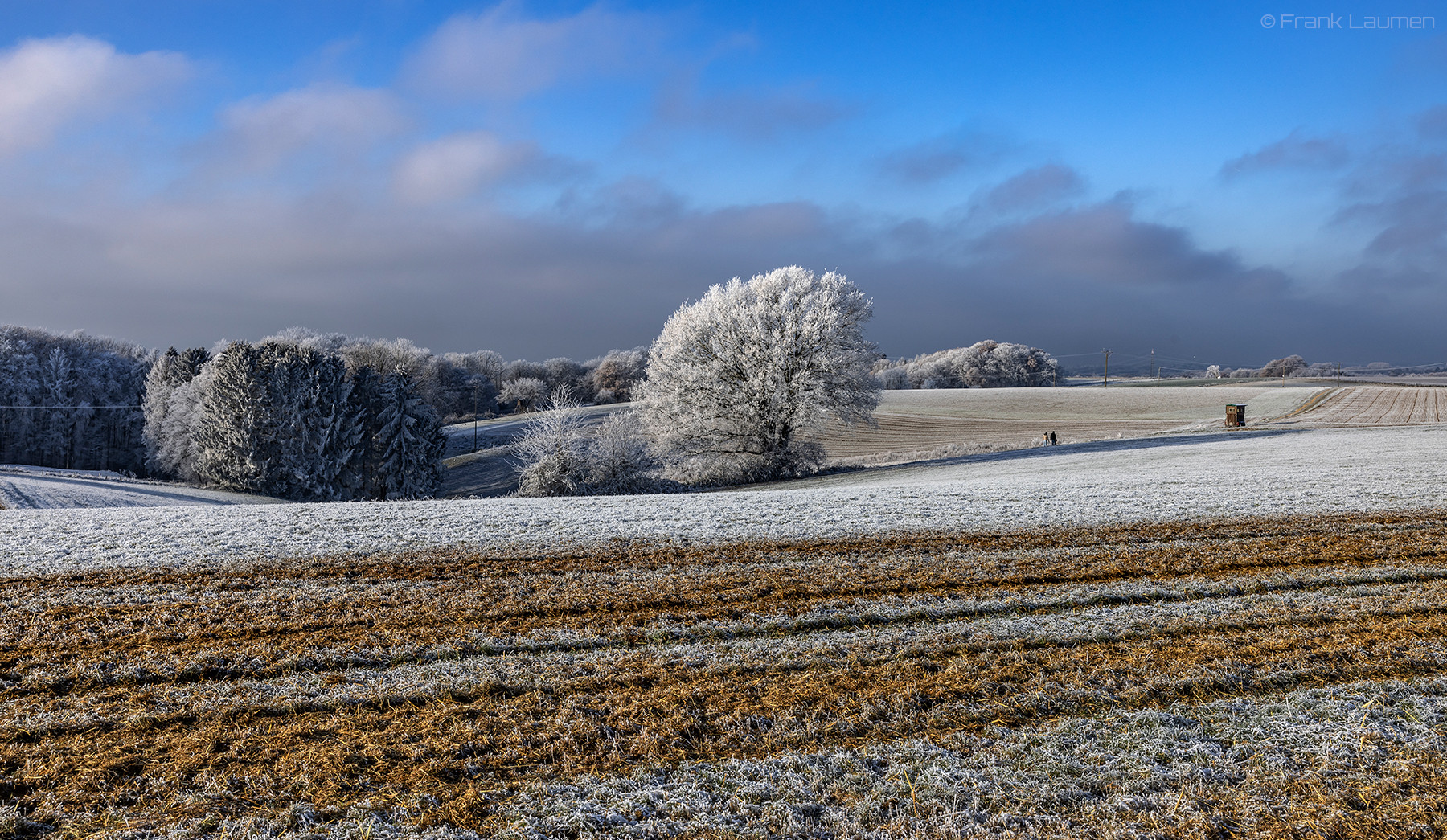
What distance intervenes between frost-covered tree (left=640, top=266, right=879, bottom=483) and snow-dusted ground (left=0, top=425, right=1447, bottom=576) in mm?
15675

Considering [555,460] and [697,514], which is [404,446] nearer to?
[555,460]

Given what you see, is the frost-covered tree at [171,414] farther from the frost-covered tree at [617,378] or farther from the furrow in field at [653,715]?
the furrow in field at [653,715]

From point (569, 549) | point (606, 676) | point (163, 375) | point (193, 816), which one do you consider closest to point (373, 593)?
point (569, 549)

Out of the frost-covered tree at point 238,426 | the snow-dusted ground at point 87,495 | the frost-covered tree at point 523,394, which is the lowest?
Result: the snow-dusted ground at point 87,495

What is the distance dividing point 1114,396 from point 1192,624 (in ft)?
239

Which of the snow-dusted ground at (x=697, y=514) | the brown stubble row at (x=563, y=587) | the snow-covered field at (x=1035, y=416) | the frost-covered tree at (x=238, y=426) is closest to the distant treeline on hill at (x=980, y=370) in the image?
the snow-covered field at (x=1035, y=416)

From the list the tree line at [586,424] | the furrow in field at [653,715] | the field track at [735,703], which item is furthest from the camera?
the tree line at [586,424]

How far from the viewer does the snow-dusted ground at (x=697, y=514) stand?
11453 mm

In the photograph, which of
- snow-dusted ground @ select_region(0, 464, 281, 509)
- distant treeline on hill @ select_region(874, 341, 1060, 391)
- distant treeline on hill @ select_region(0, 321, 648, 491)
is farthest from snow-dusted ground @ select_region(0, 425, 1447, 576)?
distant treeline on hill @ select_region(874, 341, 1060, 391)

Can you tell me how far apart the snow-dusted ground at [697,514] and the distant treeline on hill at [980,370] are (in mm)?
89729

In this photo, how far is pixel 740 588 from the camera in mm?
8719

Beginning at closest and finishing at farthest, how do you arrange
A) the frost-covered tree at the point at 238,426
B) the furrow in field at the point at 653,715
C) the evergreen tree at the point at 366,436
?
the furrow in field at the point at 653,715, the frost-covered tree at the point at 238,426, the evergreen tree at the point at 366,436

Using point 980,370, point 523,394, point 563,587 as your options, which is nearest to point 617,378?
point 523,394

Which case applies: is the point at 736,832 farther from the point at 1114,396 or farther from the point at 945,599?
the point at 1114,396
